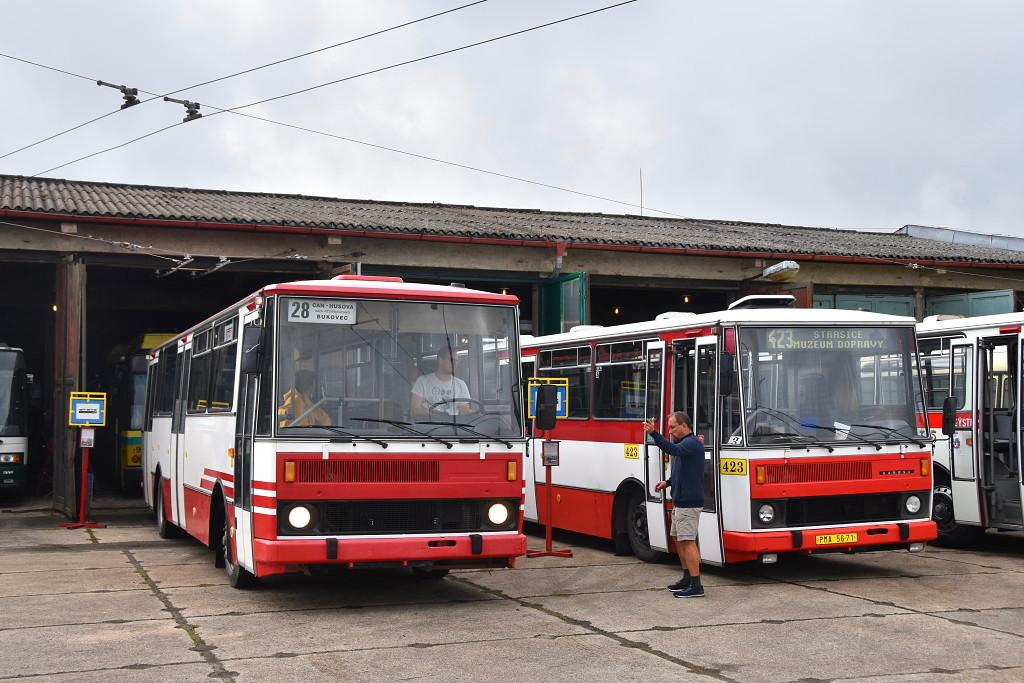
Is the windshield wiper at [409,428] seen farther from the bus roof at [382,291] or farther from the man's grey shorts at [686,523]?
the man's grey shorts at [686,523]

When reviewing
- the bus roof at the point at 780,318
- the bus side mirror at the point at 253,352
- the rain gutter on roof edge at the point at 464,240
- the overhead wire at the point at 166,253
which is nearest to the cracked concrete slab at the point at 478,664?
the bus side mirror at the point at 253,352

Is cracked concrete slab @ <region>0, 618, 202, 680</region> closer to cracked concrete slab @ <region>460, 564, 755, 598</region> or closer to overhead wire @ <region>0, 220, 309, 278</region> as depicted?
cracked concrete slab @ <region>460, 564, 755, 598</region>

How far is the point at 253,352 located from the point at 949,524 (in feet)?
31.1

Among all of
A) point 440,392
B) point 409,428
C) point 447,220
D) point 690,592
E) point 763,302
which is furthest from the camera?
point 447,220

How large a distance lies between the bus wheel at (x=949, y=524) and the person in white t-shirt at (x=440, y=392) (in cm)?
747

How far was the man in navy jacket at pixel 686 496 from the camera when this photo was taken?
11188 mm

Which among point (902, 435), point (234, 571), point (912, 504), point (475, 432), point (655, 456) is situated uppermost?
point (475, 432)

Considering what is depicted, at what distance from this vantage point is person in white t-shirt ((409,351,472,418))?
10.4m

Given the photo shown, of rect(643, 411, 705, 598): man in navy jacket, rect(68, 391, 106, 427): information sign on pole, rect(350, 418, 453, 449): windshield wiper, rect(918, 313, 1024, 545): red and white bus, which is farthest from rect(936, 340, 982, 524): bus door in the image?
rect(68, 391, 106, 427): information sign on pole

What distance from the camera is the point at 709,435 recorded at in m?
12.3

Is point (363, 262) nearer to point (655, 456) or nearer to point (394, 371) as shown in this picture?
point (655, 456)

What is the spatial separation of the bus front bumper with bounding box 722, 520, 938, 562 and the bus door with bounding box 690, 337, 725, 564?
22 cm

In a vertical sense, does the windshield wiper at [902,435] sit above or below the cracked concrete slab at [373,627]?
above

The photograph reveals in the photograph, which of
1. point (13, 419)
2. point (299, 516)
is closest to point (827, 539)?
point (299, 516)
